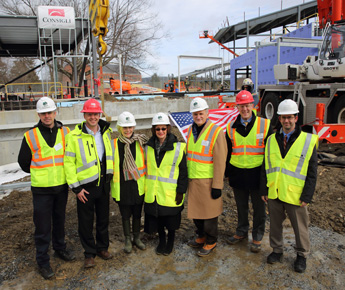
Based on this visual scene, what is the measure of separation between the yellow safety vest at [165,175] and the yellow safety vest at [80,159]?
564mm

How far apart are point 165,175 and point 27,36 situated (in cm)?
1401

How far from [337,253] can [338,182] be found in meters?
2.69

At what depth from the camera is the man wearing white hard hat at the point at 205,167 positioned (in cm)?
369

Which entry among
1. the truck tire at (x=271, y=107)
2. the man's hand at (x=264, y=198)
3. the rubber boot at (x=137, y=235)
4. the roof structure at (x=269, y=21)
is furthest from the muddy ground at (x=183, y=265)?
the roof structure at (x=269, y=21)

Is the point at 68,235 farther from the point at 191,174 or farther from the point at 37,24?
the point at 37,24

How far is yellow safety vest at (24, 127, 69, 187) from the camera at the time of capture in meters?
3.47

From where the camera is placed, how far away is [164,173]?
3.75 m

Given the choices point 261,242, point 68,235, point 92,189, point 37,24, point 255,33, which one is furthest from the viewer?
point 255,33

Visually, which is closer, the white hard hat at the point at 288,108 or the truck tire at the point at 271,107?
the white hard hat at the point at 288,108

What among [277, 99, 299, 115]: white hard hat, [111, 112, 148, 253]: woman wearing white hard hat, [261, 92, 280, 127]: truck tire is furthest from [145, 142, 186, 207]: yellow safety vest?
[261, 92, 280, 127]: truck tire

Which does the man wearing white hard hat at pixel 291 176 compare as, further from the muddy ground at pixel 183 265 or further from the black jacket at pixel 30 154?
the black jacket at pixel 30 154

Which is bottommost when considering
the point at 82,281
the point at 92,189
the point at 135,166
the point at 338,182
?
the point at 82,281

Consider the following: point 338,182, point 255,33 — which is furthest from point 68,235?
point 255,33

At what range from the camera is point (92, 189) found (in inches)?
142
